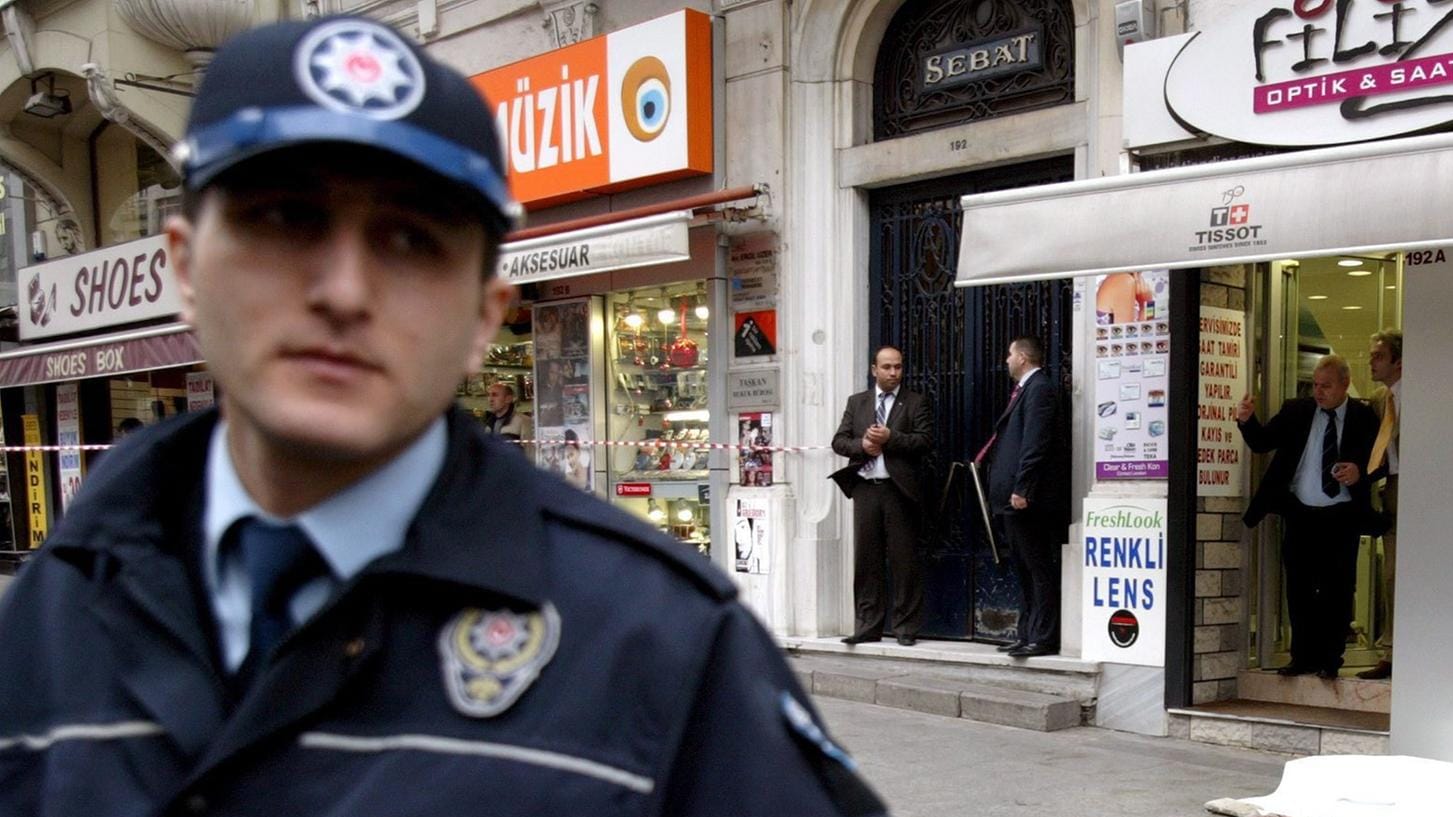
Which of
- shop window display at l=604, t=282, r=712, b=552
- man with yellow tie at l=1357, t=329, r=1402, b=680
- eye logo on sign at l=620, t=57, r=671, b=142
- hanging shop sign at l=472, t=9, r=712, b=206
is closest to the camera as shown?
→ man with yellow tie at l=1357, t=329, r=1402, b=680

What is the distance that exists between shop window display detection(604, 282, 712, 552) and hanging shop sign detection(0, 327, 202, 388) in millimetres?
3946

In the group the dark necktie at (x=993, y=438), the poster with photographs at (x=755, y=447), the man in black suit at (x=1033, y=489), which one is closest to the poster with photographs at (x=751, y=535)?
the poster with photographs at (x=755, y=447)

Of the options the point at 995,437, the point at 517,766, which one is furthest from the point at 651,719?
the point at 995,437

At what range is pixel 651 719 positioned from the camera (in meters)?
1.09

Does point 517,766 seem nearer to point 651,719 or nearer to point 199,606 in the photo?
point 651,719

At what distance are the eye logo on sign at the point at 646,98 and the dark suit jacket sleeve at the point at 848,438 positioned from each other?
2881mm

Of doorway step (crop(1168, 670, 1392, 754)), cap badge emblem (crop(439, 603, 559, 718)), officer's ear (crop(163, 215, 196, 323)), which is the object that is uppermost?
officer's ear (crop(163, 215, 196, 323))

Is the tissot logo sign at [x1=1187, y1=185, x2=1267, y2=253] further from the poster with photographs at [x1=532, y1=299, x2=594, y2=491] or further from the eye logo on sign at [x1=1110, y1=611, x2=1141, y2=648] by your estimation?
the poster with photographs at [x1=532, y1=299, x2=594, y2=491]

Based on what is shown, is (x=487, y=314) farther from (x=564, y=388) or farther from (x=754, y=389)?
(x=564, y=388)

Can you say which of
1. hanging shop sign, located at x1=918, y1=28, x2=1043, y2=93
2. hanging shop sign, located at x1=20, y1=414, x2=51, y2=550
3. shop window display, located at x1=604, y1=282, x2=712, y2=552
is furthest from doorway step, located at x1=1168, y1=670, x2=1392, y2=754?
hanging shop sign, located at x1=20, y1=414, x2=51, y2=550

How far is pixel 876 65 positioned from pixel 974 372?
2395mm

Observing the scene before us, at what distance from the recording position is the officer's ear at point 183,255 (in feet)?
4.03

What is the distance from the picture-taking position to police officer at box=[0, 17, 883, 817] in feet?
3.59

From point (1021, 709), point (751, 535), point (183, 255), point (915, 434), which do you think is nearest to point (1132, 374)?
point (915, 434)
